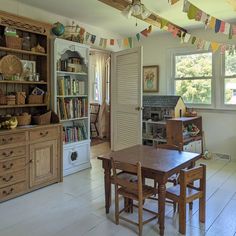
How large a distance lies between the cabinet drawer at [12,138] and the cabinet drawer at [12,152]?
8cm

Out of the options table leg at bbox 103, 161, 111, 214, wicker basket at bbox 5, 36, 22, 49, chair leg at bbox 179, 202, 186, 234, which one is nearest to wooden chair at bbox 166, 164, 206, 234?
chair leg at bbox 179, 202, 186, 234

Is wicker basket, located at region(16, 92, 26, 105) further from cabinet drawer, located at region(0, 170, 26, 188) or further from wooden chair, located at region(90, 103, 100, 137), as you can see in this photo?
wooden chair, located at region(90, 103, 100, 137)

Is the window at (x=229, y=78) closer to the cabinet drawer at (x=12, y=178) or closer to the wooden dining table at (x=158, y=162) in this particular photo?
the wooden dining table at (x=158, y=162)

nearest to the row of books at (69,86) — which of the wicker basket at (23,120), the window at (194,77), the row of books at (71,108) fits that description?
the row of books at (71,108)

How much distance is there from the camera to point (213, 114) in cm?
511

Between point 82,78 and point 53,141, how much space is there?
51.9 inches

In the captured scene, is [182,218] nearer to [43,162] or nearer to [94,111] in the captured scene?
[43,162]

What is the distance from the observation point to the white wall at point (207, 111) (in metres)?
4.96

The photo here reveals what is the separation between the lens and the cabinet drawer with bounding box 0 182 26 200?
10.1 feet

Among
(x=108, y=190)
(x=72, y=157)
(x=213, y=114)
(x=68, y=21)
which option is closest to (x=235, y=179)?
(x=213, y=114)

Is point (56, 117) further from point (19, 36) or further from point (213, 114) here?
point (213, 114)

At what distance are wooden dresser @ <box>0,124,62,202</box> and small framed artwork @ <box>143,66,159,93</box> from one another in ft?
8.83

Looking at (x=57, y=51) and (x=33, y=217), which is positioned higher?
(x=57, y=51)

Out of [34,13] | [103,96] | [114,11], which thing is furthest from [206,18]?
[103,96]
